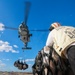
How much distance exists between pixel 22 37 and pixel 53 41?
30525 mm

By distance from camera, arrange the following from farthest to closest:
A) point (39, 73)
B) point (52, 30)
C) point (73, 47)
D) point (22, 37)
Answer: point (22, 37) < point (52, 30) < point (39, 73) < point (73, 47)

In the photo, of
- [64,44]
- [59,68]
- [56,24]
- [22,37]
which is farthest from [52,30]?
[22,37]

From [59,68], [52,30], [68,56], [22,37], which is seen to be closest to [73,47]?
[68,56]

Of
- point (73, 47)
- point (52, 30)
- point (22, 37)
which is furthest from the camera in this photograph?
point (22, 37)

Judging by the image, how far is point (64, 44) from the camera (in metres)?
4.03

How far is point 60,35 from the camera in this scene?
4207 millimetres

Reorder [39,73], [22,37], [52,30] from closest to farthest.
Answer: [39,73] → [52,30] → [22,37]

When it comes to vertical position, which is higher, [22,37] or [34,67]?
[22,37]

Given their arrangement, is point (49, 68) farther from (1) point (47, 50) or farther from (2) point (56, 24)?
(2) point (56, 24)

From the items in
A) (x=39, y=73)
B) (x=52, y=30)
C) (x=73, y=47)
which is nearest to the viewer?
(x=73, y=47)

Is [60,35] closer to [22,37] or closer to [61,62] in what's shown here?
[61,62]

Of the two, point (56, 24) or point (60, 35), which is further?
point (56, 24)

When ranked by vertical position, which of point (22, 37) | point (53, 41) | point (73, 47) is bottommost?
point (73, 47)

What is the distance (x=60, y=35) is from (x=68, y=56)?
46cm
